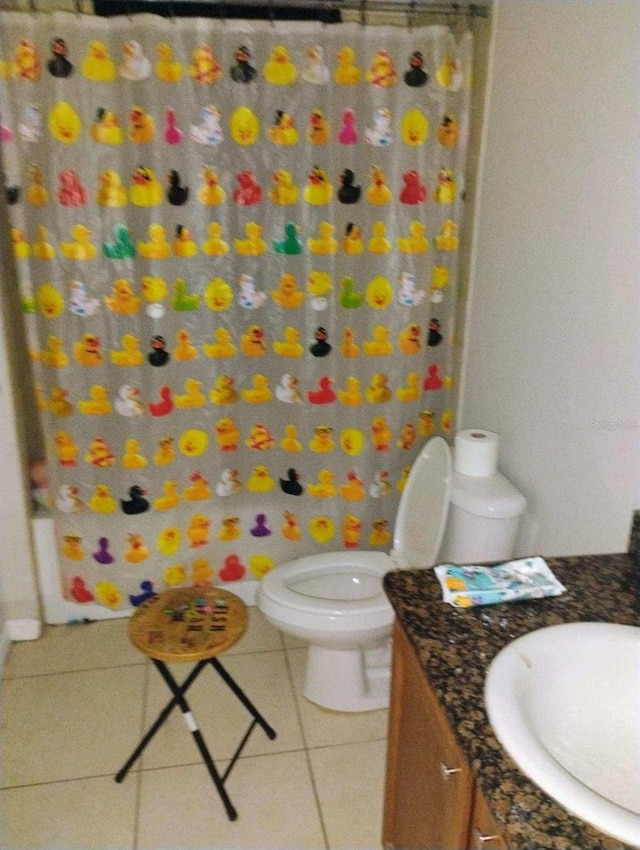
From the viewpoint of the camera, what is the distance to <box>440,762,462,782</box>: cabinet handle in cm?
102

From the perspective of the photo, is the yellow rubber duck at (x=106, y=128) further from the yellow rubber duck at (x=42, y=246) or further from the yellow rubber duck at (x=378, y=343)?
the yellow rubber duck at (x=378, y=343)

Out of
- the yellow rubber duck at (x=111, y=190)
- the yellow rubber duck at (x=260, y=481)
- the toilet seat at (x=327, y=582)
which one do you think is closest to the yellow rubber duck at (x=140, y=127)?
the yellow rubber duck at (x=111, y=190)

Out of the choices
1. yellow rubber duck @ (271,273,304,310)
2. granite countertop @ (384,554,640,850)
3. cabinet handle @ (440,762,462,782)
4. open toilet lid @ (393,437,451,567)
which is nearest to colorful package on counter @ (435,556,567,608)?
granite countertop @ (384,554,640,850)

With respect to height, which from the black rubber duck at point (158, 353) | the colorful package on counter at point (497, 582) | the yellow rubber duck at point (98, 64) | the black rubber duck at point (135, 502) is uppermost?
the yellow rubber duck at point (98, 64)

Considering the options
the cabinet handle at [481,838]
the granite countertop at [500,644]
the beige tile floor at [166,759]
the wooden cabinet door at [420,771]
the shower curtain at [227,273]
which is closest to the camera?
the granite countertop at [500,644]

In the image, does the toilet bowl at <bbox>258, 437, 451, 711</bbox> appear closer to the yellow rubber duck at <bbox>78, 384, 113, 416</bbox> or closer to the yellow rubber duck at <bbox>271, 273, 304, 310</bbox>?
the yellow rubber duck at <bbox>271, 273, 304, 310</bbox>

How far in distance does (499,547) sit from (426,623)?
74cm

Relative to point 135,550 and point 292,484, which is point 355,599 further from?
point 135,550

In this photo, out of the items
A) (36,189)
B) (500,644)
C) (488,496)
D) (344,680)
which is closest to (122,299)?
(36,189)

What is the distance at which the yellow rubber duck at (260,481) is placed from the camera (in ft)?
7.47

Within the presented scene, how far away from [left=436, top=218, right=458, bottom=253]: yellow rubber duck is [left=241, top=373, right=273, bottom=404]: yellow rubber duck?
0.68m

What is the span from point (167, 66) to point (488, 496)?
1.42 m

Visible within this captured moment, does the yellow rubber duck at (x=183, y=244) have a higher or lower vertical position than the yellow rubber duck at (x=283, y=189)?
lower

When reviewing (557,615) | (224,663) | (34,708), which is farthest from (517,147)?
(34,708)
